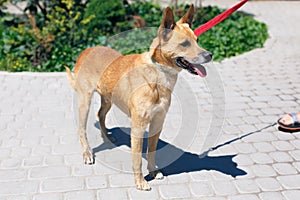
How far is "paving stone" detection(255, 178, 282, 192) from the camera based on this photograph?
A: 3.72 m

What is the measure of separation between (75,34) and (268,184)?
5608 mm

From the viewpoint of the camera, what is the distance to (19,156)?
4.31 metres

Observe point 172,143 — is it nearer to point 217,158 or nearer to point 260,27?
point 217,158

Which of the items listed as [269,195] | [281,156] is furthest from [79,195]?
[281,156]

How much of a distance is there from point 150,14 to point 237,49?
3039 millimetres

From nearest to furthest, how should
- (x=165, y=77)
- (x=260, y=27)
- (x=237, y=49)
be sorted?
(x=165, y=77) → (x=237, y=49) → (x=260, y=27)

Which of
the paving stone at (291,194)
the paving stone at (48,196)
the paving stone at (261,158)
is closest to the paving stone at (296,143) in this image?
the paving stone at (261,158)

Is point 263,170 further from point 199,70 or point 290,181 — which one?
point 199,70

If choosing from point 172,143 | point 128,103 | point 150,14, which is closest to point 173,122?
point 172,143

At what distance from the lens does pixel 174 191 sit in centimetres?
368

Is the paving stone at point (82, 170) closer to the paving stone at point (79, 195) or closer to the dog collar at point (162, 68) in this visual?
the paving stone at point (79, 195)

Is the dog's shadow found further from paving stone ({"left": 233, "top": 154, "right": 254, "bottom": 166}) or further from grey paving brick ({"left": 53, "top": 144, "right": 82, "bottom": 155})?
grey paving brick ({"left": 53, "top": 144, "right": 82, "bottom": 155})

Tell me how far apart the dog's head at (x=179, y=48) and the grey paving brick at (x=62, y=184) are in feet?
5.04

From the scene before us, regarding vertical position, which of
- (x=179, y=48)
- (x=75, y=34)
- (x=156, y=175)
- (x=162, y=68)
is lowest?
(x=75, y=34)
